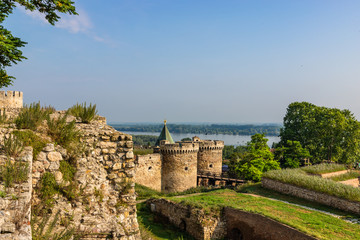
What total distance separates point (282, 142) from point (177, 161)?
15906mm

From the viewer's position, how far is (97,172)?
607 cm

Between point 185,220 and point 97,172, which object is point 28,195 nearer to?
point 97,172

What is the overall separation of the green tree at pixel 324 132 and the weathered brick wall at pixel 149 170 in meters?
17.3

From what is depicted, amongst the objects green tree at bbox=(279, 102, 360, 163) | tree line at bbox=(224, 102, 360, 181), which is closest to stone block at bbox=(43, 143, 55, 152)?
tree line at bbox=(224, 102, 360, 181)

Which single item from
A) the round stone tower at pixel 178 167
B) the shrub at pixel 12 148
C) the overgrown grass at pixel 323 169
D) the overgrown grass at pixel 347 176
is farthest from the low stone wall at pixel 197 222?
the shrub at pixel 12 148

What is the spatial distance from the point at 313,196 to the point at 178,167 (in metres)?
12.7

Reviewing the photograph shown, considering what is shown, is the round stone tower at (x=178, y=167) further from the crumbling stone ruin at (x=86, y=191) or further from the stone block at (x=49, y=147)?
the stone block at (x=49, y=147)

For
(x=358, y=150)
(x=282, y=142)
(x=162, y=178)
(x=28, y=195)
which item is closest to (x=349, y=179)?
(x=358, y=150)

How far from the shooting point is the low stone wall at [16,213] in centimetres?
306

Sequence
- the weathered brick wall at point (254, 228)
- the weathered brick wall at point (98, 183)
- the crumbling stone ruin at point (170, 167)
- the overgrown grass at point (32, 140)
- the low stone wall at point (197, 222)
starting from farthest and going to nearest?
the crumbling stone ruin at point (170, 167), the low stone wall at point (197, 222), the weathered brick wall at point (254, 228), the overgrown grass at point (32, 140), the weathered brick wall at point (98, 183)

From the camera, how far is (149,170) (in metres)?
26.2

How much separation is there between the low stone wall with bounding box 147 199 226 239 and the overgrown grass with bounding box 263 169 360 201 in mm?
6959

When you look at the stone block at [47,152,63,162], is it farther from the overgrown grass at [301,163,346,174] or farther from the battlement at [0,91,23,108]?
the overgrown grass at [301,163,346,174]

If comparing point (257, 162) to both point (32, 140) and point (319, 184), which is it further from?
point (32, 140)
